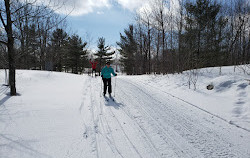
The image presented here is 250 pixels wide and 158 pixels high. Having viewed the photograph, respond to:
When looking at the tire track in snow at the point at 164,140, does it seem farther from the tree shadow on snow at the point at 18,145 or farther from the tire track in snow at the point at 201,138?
the tree shadow on snow at the point at 18,145

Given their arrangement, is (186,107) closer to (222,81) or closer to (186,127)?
(186,127)

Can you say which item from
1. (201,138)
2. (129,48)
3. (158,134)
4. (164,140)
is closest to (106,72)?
(158,134)

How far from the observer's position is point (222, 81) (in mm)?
6633

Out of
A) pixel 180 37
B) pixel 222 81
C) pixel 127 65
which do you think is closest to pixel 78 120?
pixel 222 81

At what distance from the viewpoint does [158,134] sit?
3.18 meters

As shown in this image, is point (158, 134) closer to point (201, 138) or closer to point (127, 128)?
point (127, 128)

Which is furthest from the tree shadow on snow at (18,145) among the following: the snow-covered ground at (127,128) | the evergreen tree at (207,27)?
the evergreen tree at (207,27)

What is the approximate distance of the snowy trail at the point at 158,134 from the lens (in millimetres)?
2582

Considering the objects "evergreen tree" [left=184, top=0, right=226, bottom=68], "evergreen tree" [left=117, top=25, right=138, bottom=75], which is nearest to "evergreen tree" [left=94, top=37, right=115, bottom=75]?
"evergreen tree" [left=117, top=25, right=138, bottom=75]

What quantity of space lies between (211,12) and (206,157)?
60.5ft

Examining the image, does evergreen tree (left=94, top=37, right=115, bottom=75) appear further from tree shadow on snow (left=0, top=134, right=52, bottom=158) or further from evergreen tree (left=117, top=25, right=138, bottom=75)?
tree shadow on snow (left=0, top=134, right=52, bottom=158)

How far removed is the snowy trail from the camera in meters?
2.58

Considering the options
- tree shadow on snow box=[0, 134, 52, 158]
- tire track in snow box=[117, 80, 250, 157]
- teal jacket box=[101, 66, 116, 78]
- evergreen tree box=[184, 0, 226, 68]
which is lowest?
tire track in snow box=[117, 80, 250, 157]

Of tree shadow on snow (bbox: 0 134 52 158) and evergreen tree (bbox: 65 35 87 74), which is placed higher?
evergreen tree (bbox: 65 35 87 74)
